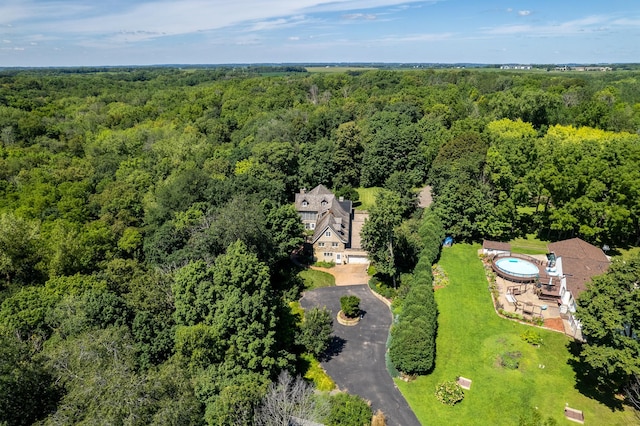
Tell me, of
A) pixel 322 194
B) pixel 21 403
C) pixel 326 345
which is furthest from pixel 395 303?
pixel 21 403

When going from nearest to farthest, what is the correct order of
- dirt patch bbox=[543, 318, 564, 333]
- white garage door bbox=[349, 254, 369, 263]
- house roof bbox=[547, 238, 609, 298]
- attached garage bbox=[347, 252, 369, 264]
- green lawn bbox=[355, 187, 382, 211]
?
dirt patch bbox=[543, 318, 564, 333], house roof bbox=[547, 238, 609, 298], attached garage bbox=[347, 252, 369, 264], white garage door bbox=[349, 254, 369, 263], green lawn bbox=[355, 187, 382, 211]

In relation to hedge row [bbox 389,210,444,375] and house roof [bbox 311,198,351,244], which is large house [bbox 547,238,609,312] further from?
house roof [bbox 311,198,351,244]

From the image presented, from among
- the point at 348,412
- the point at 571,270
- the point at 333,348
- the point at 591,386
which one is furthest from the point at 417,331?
the point at 571,270

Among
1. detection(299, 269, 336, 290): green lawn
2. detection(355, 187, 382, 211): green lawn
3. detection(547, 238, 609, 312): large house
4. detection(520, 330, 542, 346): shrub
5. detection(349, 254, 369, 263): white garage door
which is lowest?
detection(299, 269, 336, 290): green lawn

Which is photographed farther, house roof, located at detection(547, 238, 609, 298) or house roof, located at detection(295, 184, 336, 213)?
house roof, located at detection(295, 184, 336, 213)

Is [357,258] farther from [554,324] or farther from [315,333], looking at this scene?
[554,324]

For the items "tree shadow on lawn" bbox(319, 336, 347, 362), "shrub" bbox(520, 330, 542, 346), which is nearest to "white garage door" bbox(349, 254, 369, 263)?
"tree shadow on lawn" bbox(319, 336, 347, 362)
